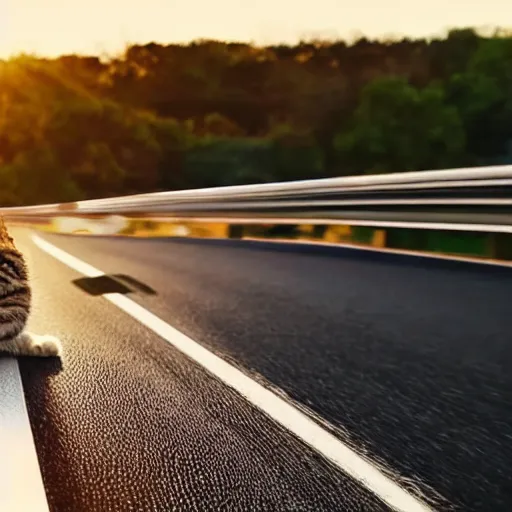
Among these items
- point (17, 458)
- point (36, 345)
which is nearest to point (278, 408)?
point (17, 458)

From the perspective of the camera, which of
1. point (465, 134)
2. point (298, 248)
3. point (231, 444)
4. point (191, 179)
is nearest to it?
point (231, 444)

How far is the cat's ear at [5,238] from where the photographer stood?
264 cm

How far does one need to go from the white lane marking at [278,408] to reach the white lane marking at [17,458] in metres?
0.68

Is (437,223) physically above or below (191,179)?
below

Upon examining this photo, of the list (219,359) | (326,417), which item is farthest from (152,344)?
(326,417)

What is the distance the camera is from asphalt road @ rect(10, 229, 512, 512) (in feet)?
5.73

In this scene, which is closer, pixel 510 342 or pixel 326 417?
pixel 326 417

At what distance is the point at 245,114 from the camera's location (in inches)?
133

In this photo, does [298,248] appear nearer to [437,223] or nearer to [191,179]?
[437,223]

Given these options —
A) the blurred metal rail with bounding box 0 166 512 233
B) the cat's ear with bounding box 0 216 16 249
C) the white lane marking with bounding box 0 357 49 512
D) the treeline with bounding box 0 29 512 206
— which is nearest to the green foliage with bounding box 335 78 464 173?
the treeline with bounding box 0 29 512 206

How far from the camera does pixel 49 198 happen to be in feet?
9.62

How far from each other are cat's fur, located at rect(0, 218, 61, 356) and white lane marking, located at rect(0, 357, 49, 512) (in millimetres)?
201

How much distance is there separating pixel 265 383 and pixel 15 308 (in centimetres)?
89

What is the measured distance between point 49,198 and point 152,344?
2.30 ft
